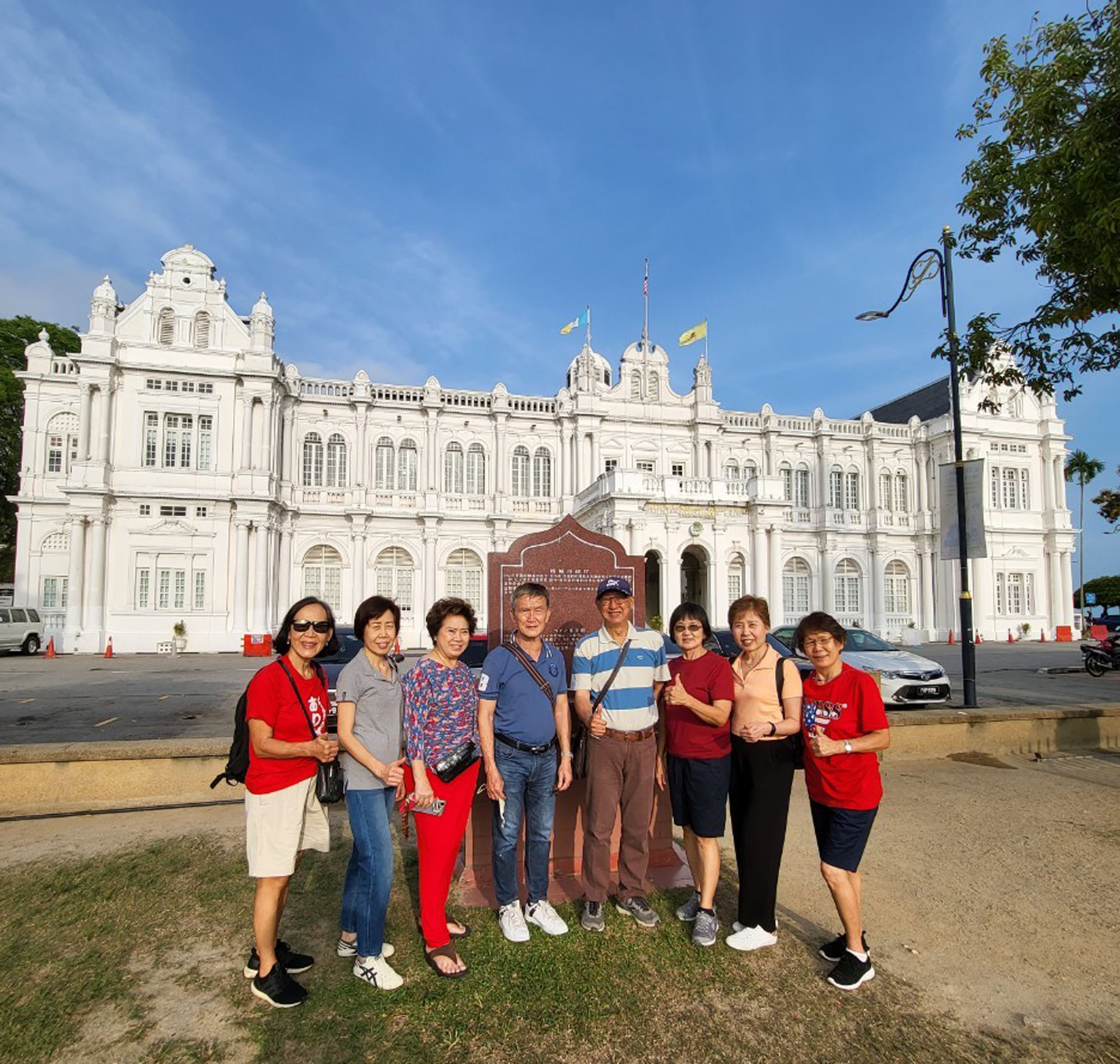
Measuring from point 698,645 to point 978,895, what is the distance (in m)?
2.45

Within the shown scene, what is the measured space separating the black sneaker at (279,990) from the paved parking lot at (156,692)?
6.24 m

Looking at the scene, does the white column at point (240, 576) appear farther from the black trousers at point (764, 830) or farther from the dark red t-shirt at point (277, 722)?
the black trousers at point (764, 830)

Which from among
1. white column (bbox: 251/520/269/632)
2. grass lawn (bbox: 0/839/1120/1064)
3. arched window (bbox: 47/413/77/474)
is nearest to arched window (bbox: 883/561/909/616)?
white column (bbox: 251/520/269/632)

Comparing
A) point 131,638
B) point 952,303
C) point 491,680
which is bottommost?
point 131,638

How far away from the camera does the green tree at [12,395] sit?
31.2 metres

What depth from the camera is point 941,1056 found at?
2795 mm

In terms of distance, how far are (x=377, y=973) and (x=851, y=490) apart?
118 ft

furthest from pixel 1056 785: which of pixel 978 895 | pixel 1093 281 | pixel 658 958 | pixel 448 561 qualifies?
pixel 448 561

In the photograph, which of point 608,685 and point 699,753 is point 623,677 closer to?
point 608,685

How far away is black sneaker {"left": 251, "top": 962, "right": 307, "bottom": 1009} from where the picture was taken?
3131 millimetres

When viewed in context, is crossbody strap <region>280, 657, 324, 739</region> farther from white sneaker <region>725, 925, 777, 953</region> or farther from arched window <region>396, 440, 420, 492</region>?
arched window <region>396, 440, 420, 492</region>

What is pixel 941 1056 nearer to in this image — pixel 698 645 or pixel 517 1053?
pixel 517 1053

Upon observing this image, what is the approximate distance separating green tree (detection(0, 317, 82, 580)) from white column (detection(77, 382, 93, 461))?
23.1 ft

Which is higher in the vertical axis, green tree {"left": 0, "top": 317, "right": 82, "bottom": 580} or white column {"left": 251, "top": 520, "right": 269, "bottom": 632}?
green tree {"left": 0, "top": 317, "right": 82, "bottom": 580}
